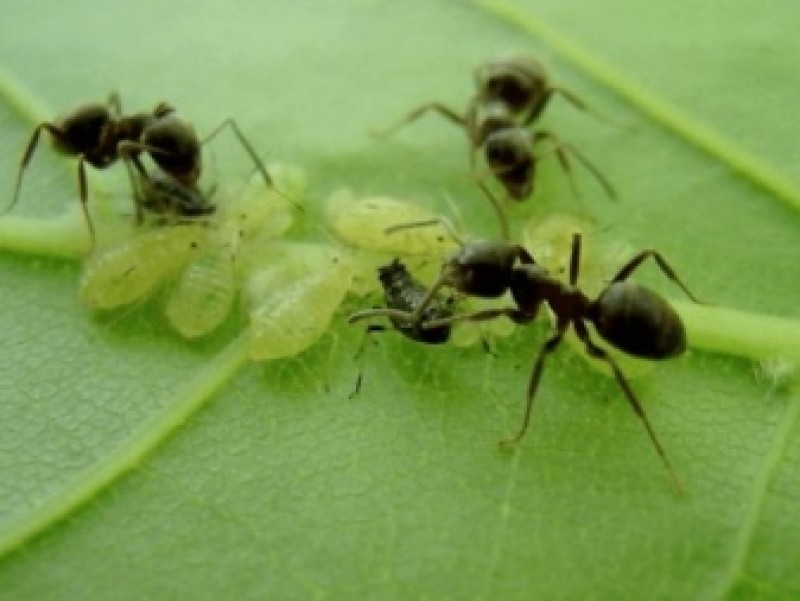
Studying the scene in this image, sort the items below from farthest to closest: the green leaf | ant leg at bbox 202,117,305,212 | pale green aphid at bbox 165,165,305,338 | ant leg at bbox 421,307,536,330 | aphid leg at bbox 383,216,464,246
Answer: ant leg at bbox 202,117,305,212 < aphid leg at bbox 383,216,464,246 < pale green aphid at bbox 165,165,305,338 < ant leg at bbox 421,307,536,330 < the green leaf

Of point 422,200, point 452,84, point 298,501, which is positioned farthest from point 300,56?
point 298,501

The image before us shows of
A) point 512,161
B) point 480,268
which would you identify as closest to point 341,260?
point 480,268

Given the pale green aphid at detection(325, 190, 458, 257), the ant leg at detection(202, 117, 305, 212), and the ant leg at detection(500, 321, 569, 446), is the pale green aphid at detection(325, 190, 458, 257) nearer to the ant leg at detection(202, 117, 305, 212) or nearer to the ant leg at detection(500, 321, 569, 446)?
the ant leg at detection(202, 117, 305, 212)

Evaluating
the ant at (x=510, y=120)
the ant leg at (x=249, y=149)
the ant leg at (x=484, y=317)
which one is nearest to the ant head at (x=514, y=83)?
the ant at (x=510, y=120)

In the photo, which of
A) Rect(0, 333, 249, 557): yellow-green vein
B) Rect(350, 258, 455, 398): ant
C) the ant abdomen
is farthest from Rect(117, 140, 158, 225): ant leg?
the ant abdomen

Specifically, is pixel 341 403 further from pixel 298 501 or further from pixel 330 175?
pixel 330 175

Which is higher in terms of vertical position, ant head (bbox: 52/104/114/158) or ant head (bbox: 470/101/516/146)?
ant head (bbox: 470/101/516/146)

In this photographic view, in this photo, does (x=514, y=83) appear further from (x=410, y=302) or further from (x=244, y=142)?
(x=410, y=302)
